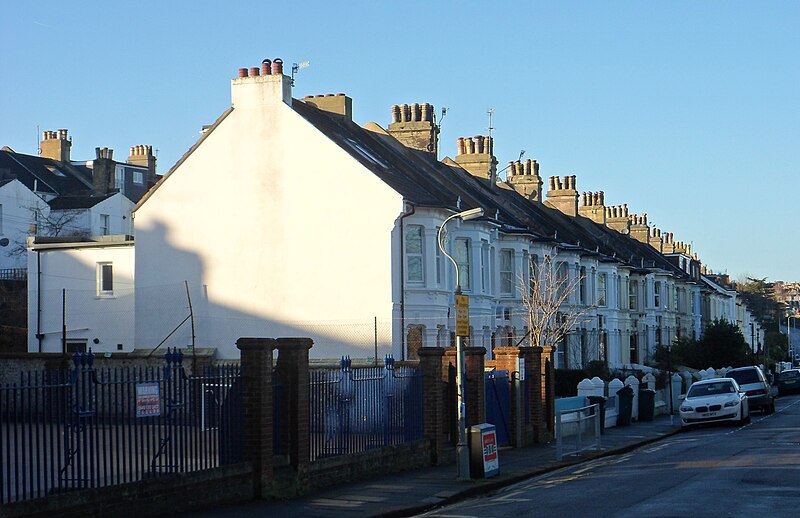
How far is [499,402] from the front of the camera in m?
28.7

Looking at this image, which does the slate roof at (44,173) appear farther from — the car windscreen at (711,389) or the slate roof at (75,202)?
the car windscreen at (711,389)

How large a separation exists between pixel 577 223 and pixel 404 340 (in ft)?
113

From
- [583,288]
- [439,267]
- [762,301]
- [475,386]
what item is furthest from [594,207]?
[762,301]

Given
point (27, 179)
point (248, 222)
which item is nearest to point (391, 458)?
point (248, 222)

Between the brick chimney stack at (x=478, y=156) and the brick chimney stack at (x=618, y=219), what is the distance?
3068 centimetres

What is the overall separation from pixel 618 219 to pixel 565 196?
53.3 ft

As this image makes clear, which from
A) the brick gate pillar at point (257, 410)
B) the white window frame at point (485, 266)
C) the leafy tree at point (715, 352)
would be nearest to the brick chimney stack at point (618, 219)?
the leafy tree at point (715, 352)

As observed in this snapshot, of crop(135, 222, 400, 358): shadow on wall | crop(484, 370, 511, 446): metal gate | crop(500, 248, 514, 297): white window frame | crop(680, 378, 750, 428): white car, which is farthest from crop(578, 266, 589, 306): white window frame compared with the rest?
crop(484, 370, 511, 446): metal gate

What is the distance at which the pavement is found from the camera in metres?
17.1

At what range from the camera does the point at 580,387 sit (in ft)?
127

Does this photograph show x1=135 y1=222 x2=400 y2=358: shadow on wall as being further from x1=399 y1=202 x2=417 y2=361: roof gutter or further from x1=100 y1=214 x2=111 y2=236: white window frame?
x1=100 y1=214 x2=111 y2=236: white window frame

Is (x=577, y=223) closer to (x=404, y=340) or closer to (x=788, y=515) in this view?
(x=404, y=340)

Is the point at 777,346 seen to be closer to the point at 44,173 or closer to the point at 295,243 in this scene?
the point at 44,173

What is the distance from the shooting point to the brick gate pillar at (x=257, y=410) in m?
18.1
